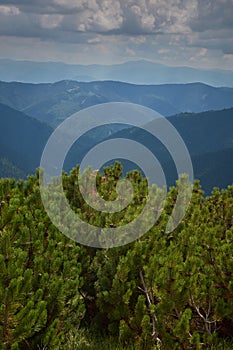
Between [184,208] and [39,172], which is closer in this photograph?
[184,208]

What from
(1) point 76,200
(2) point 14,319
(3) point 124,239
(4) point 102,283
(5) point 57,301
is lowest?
(2) point 14,319

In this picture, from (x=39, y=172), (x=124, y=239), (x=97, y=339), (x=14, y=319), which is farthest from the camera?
(x=39, y=172)

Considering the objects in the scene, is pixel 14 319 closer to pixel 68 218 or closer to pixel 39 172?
pixel 68 218

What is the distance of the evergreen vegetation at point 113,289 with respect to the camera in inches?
216

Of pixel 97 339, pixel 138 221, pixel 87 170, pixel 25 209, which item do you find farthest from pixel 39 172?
pixel 97 339

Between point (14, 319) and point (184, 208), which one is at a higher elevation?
point (184, 208)

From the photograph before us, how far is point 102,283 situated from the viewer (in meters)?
7.20

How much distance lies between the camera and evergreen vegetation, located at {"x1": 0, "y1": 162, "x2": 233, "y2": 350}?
5484 millimetres

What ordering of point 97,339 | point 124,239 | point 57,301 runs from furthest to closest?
point 124,239 < point 97,339 < point 57,301

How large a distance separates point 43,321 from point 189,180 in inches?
222

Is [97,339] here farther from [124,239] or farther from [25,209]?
[25,209]

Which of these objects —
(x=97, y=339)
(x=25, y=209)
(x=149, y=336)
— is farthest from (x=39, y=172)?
(x=149, y=336)

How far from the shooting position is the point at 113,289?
22.5 feet

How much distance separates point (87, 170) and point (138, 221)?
2887 mm
